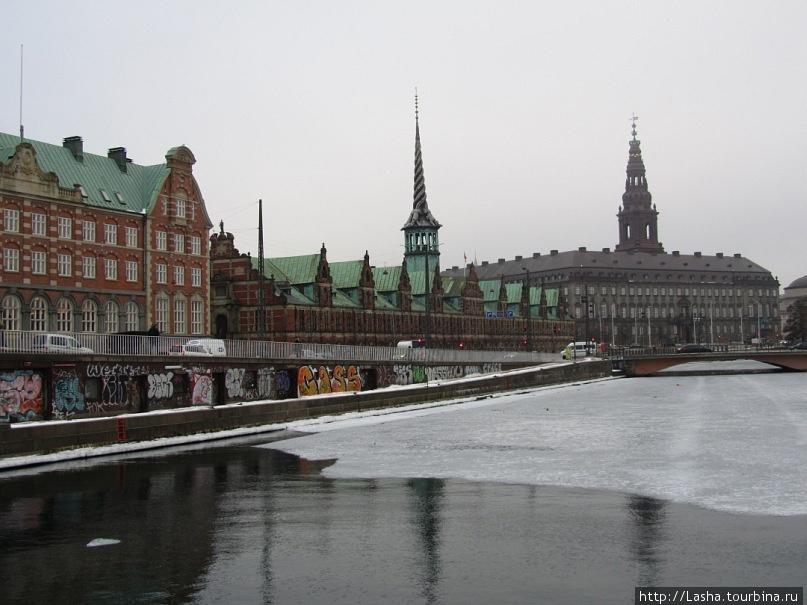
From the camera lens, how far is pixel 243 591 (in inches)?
616

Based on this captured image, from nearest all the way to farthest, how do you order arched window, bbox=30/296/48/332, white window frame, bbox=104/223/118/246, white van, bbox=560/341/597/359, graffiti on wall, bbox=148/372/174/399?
1. graffiti on wall, bbox=148/372/174/399
2. arched window, bbox=30/296/48/332
3. white window frame, bbox=104/223/118/246
4. white van, bbox=560/341/597/359

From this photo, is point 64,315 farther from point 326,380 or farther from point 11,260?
point 326,380

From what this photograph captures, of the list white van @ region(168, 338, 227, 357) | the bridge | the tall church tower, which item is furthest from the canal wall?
the bridge

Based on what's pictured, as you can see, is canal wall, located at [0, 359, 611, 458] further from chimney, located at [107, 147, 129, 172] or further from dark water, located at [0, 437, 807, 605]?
chimney, located at [107, 147, 129, 172]

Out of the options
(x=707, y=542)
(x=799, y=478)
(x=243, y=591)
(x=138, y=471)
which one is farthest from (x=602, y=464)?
(x=243, y=591)

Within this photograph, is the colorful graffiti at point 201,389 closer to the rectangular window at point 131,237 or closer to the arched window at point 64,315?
the arched window at point 64,315

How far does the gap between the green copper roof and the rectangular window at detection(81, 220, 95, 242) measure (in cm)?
154

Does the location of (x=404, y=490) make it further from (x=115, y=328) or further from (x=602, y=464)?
(x=115, y=328)

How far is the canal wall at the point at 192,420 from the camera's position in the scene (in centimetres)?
3606

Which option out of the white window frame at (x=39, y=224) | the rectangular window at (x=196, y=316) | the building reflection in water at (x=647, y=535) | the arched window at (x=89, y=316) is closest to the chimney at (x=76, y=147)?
the white window frame at (x=39, y=224)

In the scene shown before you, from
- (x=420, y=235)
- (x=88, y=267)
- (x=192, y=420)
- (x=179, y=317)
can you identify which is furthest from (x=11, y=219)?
(x=420, y=235)

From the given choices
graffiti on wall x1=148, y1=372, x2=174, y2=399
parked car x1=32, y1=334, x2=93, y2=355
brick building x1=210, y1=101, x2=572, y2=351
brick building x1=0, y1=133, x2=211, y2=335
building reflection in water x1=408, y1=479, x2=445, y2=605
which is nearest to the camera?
building reflection in water x1=408, y1=479, x2=445, y2=605

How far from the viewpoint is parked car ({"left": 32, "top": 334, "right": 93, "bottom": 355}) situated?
47906 millimetres

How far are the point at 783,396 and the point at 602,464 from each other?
2070 inches
